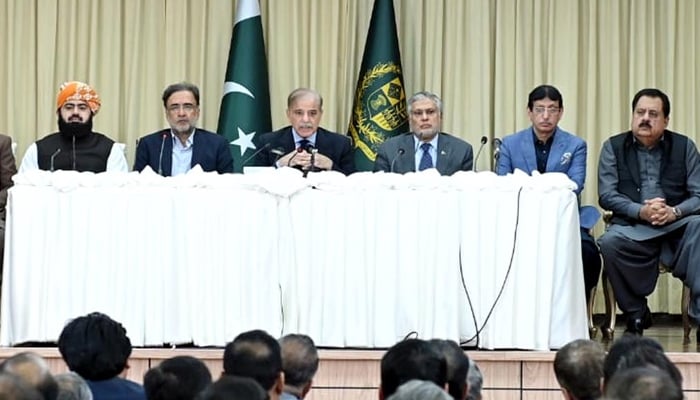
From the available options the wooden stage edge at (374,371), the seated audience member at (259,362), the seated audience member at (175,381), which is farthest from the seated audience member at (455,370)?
the wooden stage edge at (374,371)

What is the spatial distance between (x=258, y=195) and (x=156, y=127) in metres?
2.75

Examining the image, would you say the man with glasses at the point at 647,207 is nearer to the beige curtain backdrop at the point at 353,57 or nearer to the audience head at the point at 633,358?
the beige curtain backdrop at the point at 353,57

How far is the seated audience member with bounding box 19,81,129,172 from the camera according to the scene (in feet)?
22.6

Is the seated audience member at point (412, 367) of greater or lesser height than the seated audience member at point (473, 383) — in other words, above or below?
above

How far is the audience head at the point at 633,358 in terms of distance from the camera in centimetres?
329

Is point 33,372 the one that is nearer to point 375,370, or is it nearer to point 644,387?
point 644,387

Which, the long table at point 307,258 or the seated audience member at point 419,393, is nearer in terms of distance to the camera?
A: the seated audience member at point 419,393

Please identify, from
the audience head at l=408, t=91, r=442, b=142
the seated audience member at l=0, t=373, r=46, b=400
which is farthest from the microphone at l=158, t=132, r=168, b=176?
the seated audience member at l=0, t=373, r=46, b=400

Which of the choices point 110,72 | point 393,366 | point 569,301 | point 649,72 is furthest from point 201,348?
point 649,72

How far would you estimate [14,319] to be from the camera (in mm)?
5660

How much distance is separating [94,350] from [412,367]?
0.93 meters

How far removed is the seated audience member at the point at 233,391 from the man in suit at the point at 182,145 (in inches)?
168

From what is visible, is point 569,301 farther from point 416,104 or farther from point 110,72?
point 110,72

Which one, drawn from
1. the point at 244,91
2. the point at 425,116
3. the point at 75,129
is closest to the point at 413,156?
the point at 425,116
